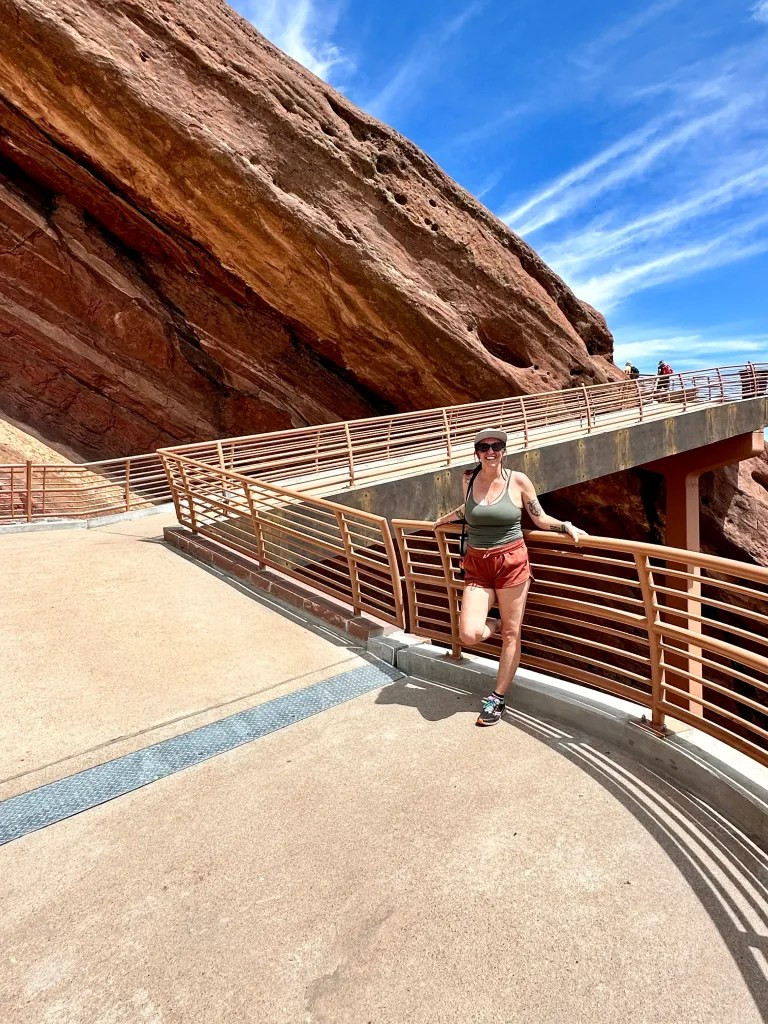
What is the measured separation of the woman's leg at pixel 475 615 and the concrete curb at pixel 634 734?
45cm

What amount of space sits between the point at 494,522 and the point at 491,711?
3.74ft

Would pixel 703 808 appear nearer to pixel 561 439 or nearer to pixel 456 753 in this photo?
pixel 456 753

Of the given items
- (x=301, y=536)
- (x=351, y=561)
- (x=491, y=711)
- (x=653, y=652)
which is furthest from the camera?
(x=301, y=536)

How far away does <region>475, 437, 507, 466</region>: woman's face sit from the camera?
3.71 metres

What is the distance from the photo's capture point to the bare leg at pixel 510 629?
3590 mm

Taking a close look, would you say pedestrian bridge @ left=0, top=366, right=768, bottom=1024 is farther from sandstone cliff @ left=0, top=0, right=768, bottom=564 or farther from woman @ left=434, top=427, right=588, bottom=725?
sandstone cliff @ left=0, top=0, right=768, bottom=564

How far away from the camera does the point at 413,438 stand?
11.3m

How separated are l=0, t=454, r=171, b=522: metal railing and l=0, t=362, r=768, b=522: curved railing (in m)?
0.03

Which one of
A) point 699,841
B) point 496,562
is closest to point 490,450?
point 496,562

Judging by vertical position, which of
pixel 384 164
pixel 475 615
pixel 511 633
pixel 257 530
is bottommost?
pixel 511 633

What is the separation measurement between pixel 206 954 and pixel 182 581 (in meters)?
5.32

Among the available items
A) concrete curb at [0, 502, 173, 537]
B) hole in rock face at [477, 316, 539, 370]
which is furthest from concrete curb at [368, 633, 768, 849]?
hole in rock face at [477, 316, 539, 370]

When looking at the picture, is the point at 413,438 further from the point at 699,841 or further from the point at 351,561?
the point at 699,841

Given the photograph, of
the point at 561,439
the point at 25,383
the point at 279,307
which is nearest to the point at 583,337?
the point at 561,439
